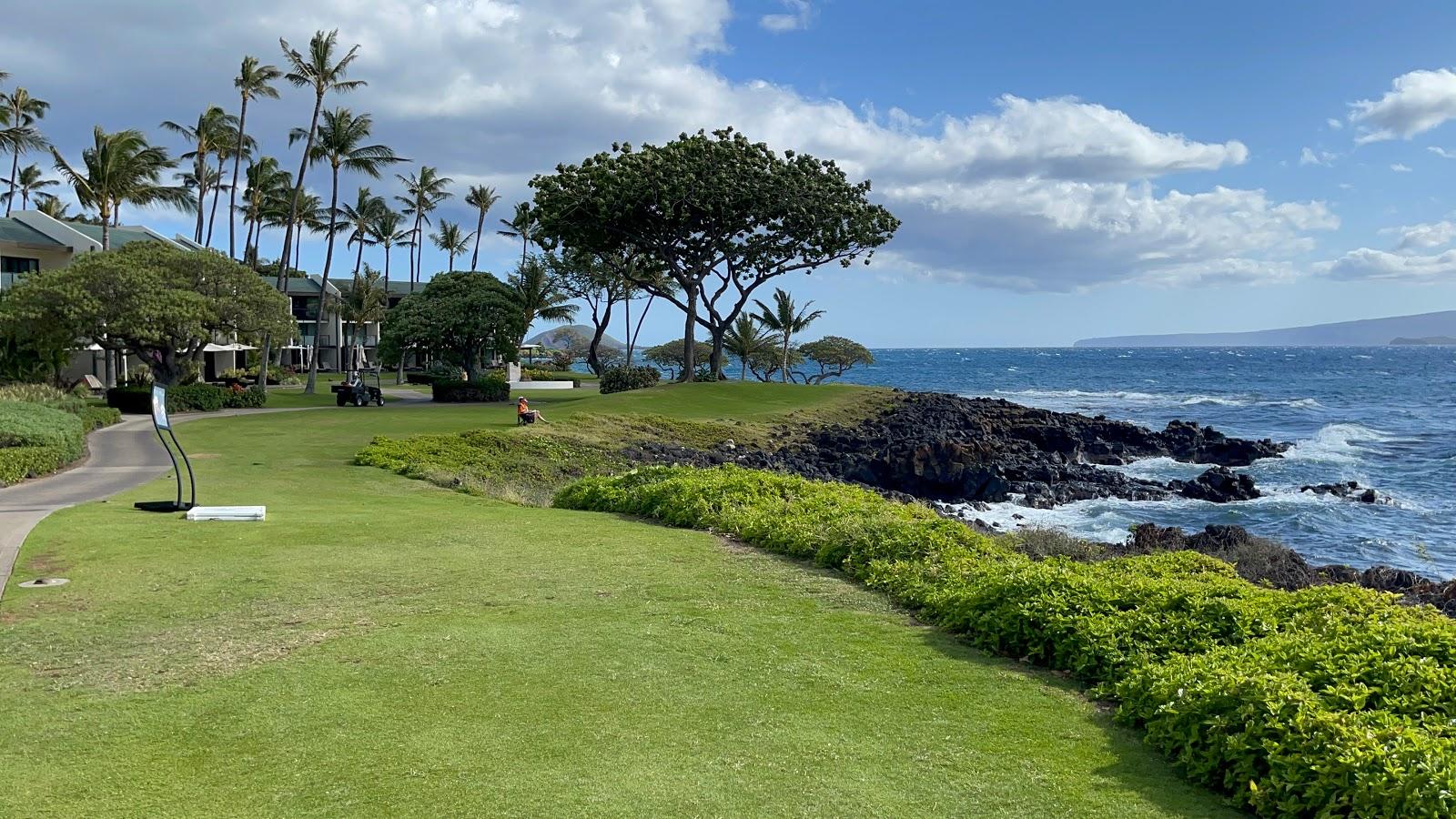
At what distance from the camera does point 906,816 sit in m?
5.05

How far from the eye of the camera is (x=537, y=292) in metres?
65.4

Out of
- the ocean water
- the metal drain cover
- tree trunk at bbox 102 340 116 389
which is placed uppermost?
tree trunk at bbox 102 340 116 389

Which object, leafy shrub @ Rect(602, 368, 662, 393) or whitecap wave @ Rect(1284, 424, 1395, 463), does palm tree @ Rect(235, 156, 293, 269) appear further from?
whitecap wave @ Rect(1284, 424, 1395, 463)

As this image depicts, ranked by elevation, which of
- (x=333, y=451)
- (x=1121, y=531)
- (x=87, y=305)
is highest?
(x=87, y=305)

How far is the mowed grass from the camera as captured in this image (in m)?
5.31

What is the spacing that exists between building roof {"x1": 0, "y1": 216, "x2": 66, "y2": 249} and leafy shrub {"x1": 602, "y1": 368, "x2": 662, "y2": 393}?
27.5 meters

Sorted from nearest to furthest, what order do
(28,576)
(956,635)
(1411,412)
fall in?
(956,635) < (28,576) < (1411,412)

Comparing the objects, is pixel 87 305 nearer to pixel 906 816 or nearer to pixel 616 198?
pixel 616 198

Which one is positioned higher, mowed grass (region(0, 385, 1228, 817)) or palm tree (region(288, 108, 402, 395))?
palm tree (region(288, 108, 402, 395))

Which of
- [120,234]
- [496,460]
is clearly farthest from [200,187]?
[496,460]

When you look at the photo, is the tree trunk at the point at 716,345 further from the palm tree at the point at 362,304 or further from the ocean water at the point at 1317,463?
the palm tree at the point at 362,304

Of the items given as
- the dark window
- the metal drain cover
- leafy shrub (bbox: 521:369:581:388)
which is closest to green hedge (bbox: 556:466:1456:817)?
the metal drain cover

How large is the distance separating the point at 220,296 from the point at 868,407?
89.7ft

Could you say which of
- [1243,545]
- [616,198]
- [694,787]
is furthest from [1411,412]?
[694,787]
